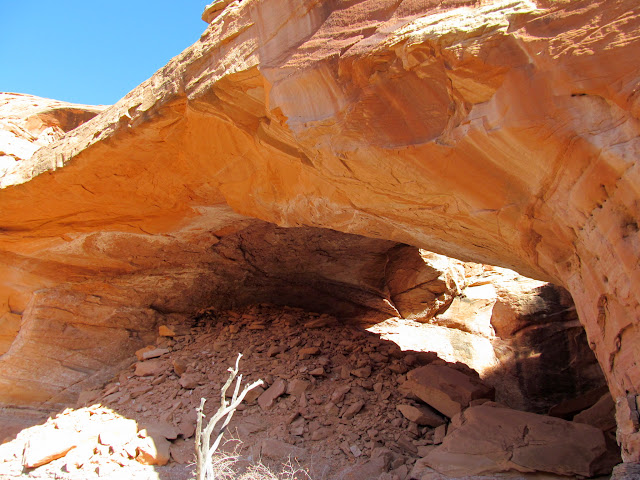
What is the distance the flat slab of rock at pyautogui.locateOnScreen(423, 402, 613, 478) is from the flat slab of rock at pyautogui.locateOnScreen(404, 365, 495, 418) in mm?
561

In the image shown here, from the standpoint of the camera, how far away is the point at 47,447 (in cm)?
549

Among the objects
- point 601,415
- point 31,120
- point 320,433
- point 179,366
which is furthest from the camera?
point 31,120

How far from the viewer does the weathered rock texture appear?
2961 mm

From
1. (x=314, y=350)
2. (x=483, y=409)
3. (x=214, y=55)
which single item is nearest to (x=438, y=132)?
(x=214, y=55)

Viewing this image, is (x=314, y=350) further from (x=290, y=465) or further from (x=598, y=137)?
(x=598, y=137)

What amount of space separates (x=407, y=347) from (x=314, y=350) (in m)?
1.84

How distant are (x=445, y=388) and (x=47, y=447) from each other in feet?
14.8

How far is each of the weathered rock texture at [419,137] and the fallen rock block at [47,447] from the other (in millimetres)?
2928

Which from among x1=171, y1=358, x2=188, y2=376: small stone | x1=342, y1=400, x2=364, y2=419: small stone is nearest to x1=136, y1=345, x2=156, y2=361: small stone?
x1=171, y1=358, x2=188, y2=376: small stone

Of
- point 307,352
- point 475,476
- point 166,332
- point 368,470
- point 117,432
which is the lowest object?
point 368,470

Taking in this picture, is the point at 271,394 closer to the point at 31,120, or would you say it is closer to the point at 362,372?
the point at 362,372

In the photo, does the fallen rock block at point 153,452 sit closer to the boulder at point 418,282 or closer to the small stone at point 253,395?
the small stone at point 253,395

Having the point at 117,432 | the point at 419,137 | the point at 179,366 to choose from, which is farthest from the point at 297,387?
the point at 419,137

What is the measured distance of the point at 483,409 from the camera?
192 inches
